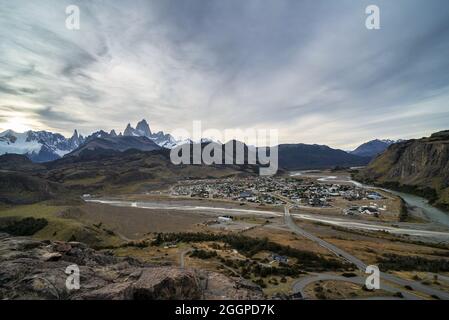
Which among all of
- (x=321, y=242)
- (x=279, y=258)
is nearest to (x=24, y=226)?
(x=279, y=258)

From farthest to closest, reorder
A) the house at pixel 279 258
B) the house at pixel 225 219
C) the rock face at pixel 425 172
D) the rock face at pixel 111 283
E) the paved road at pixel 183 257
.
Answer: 1. the rock face at pixel 425 172
2. the house at pixel 225 219
3. the house at pixel 279 258
4. the paved road at pixel 183 257
5. the rock face at pixel 111 283

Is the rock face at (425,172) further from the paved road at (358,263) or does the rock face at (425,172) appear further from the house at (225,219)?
the house at (225,219)

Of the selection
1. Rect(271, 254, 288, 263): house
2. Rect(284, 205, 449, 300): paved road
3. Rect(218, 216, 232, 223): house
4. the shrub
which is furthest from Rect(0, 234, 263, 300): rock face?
Rect(218, 216, 232, 223): house

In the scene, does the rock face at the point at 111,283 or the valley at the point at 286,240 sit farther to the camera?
the valley at the point at 286,240

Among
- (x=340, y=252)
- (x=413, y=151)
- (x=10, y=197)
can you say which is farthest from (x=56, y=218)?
(x=413, y=151)

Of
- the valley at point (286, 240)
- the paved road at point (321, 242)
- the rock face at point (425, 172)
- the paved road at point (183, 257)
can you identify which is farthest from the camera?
the rock face at point (425, 172)

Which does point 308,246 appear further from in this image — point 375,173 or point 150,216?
point 375,173

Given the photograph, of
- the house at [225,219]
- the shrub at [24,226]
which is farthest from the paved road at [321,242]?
the shrub at [24,226]

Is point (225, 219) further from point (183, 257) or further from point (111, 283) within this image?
point (111, 283)

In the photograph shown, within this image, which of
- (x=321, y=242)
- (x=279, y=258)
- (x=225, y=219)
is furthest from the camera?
(x=225, y=219)

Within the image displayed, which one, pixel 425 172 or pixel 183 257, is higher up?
pixel 425 172
